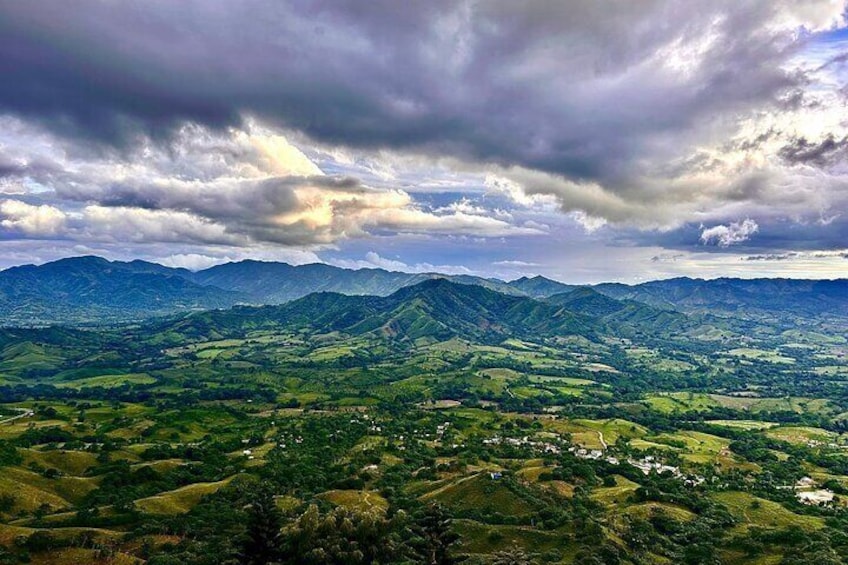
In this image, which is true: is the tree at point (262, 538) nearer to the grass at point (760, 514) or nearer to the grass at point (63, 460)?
the grass at point (760, 514)

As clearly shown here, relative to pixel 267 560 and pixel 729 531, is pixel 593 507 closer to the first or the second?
pixel 729 531

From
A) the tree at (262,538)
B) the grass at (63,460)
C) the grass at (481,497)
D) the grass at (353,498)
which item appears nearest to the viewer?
the tree at (262,538)

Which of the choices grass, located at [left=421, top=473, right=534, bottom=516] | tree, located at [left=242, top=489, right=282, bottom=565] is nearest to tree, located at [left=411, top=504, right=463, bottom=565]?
tree, located at [left=242, top=489, right=282, bottom=565]

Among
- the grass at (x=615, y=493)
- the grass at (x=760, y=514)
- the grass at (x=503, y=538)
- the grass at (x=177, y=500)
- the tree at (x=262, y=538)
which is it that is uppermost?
the tree at (x=262, y=538)

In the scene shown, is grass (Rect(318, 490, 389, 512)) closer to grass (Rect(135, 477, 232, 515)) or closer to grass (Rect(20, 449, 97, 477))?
grass (Rect(135, 477, 232, 515))

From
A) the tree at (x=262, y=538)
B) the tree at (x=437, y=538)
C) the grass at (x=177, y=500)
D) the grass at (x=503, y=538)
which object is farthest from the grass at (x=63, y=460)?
the tree at (x=437, y=538)

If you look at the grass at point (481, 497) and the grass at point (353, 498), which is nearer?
the grass at point (481, 497)

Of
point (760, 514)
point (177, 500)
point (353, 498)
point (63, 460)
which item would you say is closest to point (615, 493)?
point (760, 514)

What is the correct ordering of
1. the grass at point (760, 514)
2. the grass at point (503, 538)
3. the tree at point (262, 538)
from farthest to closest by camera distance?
the grass at point (760, 514)
the grass at point (503, 538)
the tree at point (262, 538)

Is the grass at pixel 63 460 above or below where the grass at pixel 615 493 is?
above

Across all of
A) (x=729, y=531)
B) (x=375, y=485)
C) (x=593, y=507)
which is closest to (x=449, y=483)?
(x=375, y=485)

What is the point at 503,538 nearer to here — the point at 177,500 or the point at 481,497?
the point at 481,497
